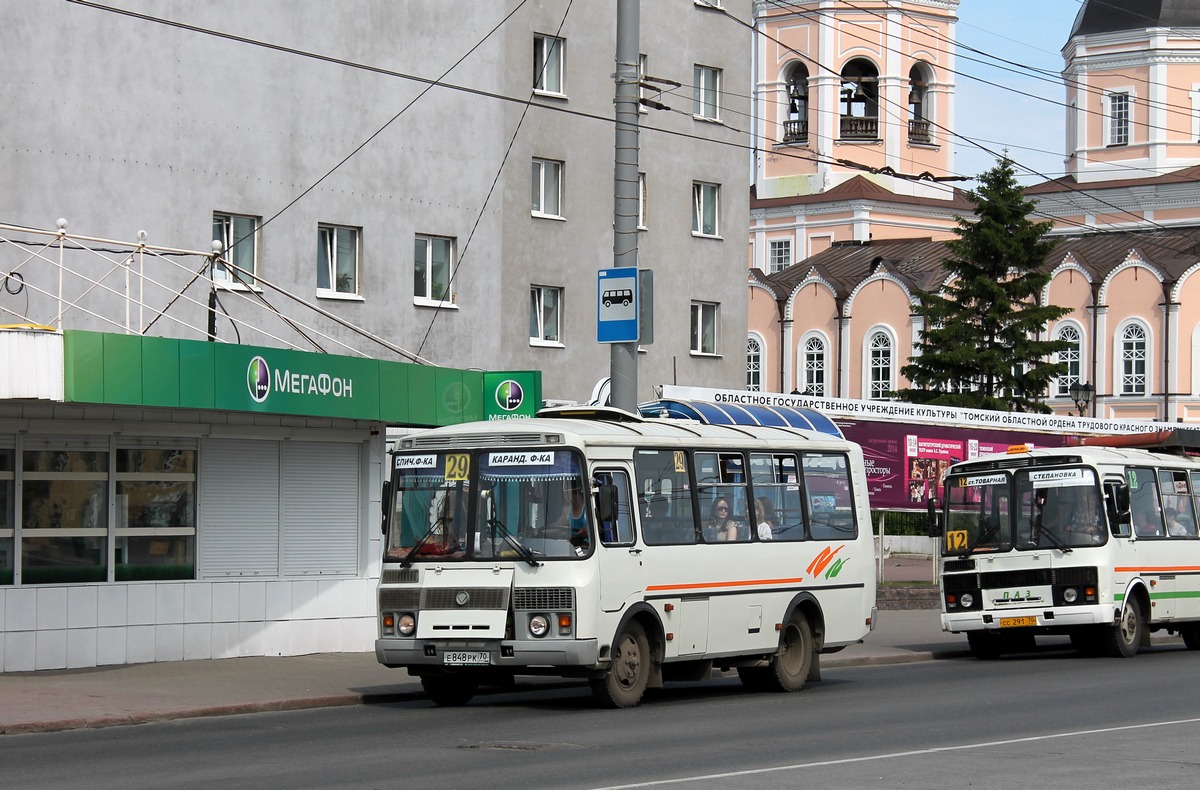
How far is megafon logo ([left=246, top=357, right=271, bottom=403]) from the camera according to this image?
809 inches

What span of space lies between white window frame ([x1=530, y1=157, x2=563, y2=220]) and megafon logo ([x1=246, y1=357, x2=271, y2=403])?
61.9 feet

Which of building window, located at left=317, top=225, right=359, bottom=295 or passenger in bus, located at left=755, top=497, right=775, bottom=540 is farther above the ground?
building window, located at left=317, top=225, right=359, bottom=295

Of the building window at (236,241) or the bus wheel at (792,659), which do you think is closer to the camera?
the bus wheel at (792,659)

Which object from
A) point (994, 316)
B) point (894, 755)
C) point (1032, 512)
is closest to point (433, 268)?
point (1032, 512)

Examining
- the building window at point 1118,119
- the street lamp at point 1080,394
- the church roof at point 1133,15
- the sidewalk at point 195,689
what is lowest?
the sidewalk at point 195,689

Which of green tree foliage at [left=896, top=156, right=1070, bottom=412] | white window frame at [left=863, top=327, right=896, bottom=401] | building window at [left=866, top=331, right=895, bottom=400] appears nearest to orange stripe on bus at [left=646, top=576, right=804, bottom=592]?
green tree foliage at [left=896, top=156, right=1070, bottom=412]

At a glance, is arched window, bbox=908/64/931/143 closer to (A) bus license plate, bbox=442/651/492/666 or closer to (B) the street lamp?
(B) the street lamp

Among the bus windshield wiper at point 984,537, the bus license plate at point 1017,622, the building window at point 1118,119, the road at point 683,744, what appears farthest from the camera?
the building window at point 1118,119

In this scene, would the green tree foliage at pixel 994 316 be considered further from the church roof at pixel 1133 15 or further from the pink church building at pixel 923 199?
the church roof at pixel 1133 15

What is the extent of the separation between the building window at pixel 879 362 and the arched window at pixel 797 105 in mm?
13630

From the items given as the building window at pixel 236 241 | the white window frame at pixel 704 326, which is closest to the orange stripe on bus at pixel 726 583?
the building window at pixel 236 241

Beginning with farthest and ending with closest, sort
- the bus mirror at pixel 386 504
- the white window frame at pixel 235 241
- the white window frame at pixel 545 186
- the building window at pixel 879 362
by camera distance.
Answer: the building window at pixel 879 362
the white window frame at pixel 545 186
the white window frame at pixel 235 241
the bus mirror at pixel 386 504

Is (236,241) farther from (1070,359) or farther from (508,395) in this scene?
(1070,359)

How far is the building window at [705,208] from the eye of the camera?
144 feet
